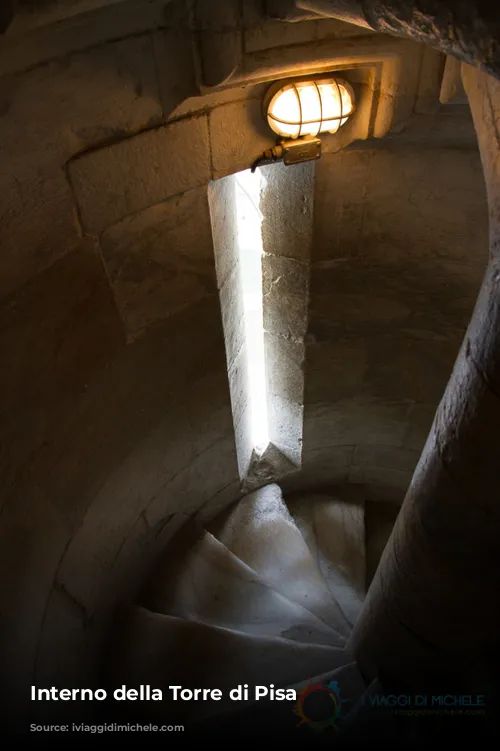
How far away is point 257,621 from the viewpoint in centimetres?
351

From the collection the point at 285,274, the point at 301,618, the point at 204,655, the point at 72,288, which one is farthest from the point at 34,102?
the point at 301,618

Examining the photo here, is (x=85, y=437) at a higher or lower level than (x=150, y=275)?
lower

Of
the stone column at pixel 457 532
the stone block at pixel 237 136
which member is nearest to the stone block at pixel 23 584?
the stone column at pixel 457 532

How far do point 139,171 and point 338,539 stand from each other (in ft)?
10.9

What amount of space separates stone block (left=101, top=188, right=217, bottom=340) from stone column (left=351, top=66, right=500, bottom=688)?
127cm

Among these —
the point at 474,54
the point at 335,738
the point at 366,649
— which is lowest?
the point at 335,738

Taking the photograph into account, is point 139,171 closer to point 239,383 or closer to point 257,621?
point 239,383

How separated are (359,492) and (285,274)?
234cm

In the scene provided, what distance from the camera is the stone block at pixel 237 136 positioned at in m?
2.22

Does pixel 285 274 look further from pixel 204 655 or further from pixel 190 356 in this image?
pixel 204 655

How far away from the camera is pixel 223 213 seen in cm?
270

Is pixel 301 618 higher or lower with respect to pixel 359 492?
lower

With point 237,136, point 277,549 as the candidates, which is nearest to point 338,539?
point 277,549

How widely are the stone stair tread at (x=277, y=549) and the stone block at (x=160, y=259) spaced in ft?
7.06
